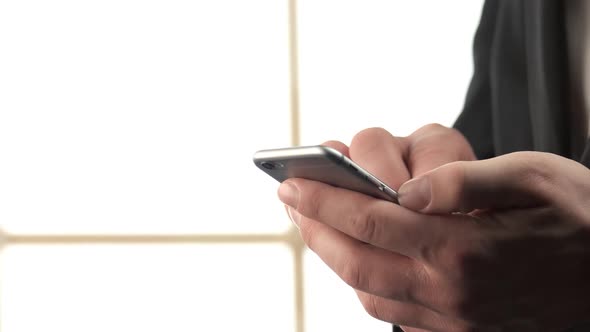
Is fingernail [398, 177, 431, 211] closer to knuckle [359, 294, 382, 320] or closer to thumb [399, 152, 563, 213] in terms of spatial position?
thumb [399, 152, 563, 213]

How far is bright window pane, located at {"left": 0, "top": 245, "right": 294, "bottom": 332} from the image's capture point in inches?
54.7

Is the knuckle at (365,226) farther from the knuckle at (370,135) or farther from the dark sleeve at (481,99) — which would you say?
the dark sleeve at (481,99)

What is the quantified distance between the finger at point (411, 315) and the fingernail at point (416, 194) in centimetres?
10

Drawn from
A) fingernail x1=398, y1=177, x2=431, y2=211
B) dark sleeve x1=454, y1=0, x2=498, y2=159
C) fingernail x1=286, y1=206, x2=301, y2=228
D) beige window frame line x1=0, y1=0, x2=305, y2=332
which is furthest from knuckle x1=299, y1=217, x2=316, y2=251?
beige window frame line x1=0, y1=0, x2=305, y2=332

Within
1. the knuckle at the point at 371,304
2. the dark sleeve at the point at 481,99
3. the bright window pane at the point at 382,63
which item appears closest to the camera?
the knuckle at the point at 371,304

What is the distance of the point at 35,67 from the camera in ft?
4.53

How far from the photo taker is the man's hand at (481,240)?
425mm

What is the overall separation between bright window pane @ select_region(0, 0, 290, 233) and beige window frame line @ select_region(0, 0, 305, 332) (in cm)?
2

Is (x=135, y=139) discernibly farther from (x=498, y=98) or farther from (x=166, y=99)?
(x=498, y=98)

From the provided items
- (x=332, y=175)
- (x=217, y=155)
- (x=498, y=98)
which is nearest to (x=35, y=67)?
(x=217, y=155)

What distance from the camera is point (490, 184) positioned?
42 centimetres

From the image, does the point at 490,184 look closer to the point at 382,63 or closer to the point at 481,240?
the point at 481,240

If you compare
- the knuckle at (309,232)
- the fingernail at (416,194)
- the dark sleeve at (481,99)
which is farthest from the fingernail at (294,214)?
the dark sleeve at (481,99)

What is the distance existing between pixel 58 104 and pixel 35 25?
0.17 metres
